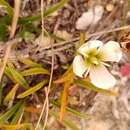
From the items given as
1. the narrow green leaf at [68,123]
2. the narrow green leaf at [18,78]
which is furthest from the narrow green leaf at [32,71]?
the narrow green leaf at [68,123]

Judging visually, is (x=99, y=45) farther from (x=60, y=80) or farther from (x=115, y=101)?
(x=115, y=101)

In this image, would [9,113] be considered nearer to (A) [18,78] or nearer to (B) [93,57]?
(A) [18,78]

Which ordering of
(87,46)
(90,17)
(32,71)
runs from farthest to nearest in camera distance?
(90,17)
(32,71)
(87,46)

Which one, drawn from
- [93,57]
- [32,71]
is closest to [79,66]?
[93,57]

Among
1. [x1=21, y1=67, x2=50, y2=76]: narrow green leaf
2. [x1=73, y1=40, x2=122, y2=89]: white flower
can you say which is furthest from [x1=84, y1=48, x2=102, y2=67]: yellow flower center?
[x1=21, y1=67, x2=50, y2=76]: narrow green leaf

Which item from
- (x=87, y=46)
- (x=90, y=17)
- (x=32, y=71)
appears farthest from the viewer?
(x=90, y=17)

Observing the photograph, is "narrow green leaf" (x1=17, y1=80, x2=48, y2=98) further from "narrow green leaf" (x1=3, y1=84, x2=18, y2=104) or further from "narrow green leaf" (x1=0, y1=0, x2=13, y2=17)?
"narrow green leaf" (x1=0, y1=0, x2=13, y2=17)
